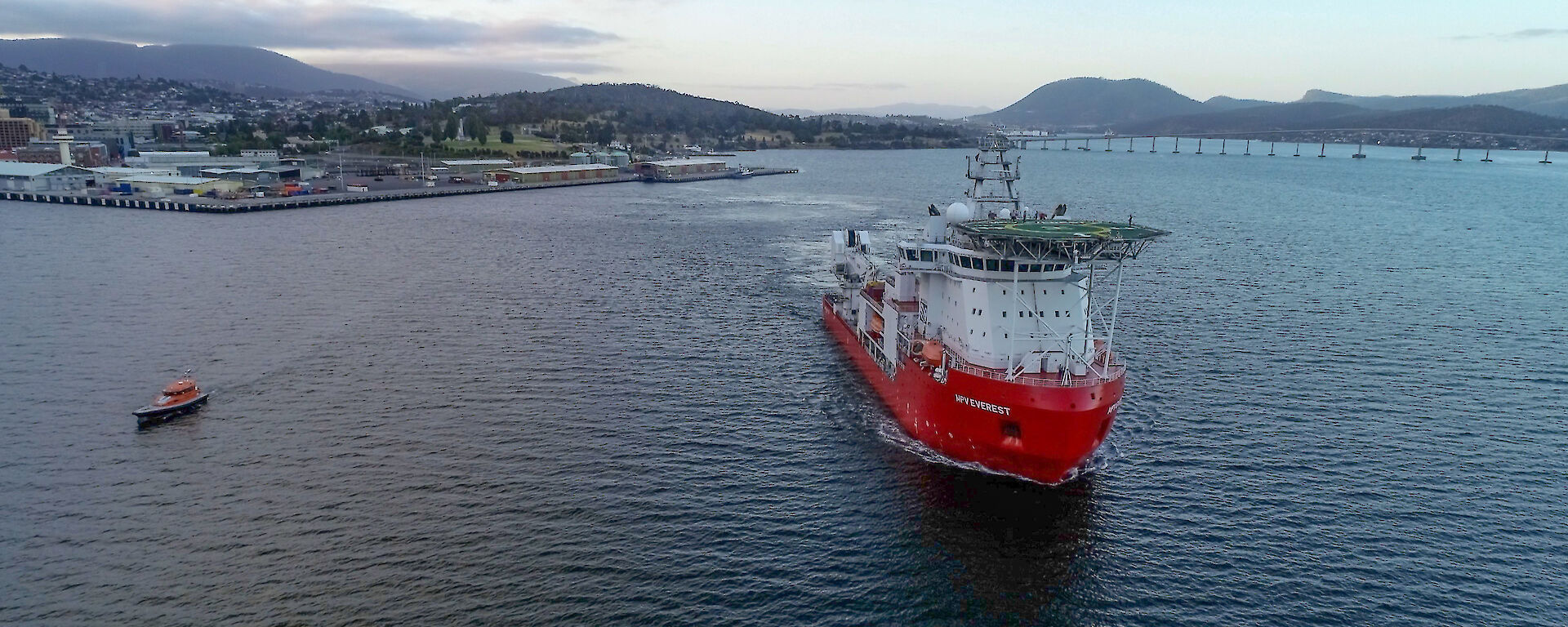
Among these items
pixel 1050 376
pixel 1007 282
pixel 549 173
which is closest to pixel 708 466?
pixel 1050 376

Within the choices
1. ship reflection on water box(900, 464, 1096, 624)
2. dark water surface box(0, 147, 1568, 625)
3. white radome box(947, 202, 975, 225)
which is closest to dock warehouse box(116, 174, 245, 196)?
dark water surface box(0, 147, 1568, 625)

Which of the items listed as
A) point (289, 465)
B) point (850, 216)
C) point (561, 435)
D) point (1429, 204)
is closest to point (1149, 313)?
point (561, 435)

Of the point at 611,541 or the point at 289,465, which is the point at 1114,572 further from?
the point at 289,465

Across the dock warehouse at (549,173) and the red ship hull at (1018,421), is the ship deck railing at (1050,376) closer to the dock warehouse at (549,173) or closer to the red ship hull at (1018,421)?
the red ship hull at (1018,421)

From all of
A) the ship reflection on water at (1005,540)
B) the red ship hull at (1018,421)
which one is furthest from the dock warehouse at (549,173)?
the ship reflection on water at (1005,540)

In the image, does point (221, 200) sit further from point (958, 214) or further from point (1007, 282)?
point (1007, 282)

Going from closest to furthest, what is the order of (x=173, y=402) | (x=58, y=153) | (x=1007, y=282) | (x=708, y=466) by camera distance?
(x=708, y=466), (x=1007, y=282), (x=173, y=402), (x=58, y=153)

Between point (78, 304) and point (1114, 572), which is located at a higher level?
point (78, 304)
